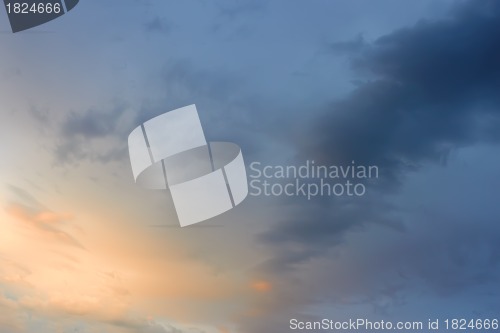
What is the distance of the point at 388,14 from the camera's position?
323cm

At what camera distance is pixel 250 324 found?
127 inches

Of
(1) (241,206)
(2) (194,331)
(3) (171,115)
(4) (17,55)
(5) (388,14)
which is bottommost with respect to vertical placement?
(2) (194,331)

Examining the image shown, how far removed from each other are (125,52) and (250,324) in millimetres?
1557

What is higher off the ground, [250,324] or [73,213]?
[73,213]

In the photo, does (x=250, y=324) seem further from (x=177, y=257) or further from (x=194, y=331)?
(x=177, y=257)

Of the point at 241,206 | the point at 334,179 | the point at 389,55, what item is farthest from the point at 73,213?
the point at 389,55

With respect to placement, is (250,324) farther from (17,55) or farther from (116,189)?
(17,55)

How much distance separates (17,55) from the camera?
327cm

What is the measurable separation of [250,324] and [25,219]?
4.29ft

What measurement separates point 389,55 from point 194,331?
1754 mm

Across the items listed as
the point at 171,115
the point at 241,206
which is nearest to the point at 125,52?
the point at 171,115

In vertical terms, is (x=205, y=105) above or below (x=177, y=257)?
above

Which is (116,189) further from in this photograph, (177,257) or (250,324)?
(250,324)

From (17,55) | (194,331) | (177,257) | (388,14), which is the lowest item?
(194,331)
